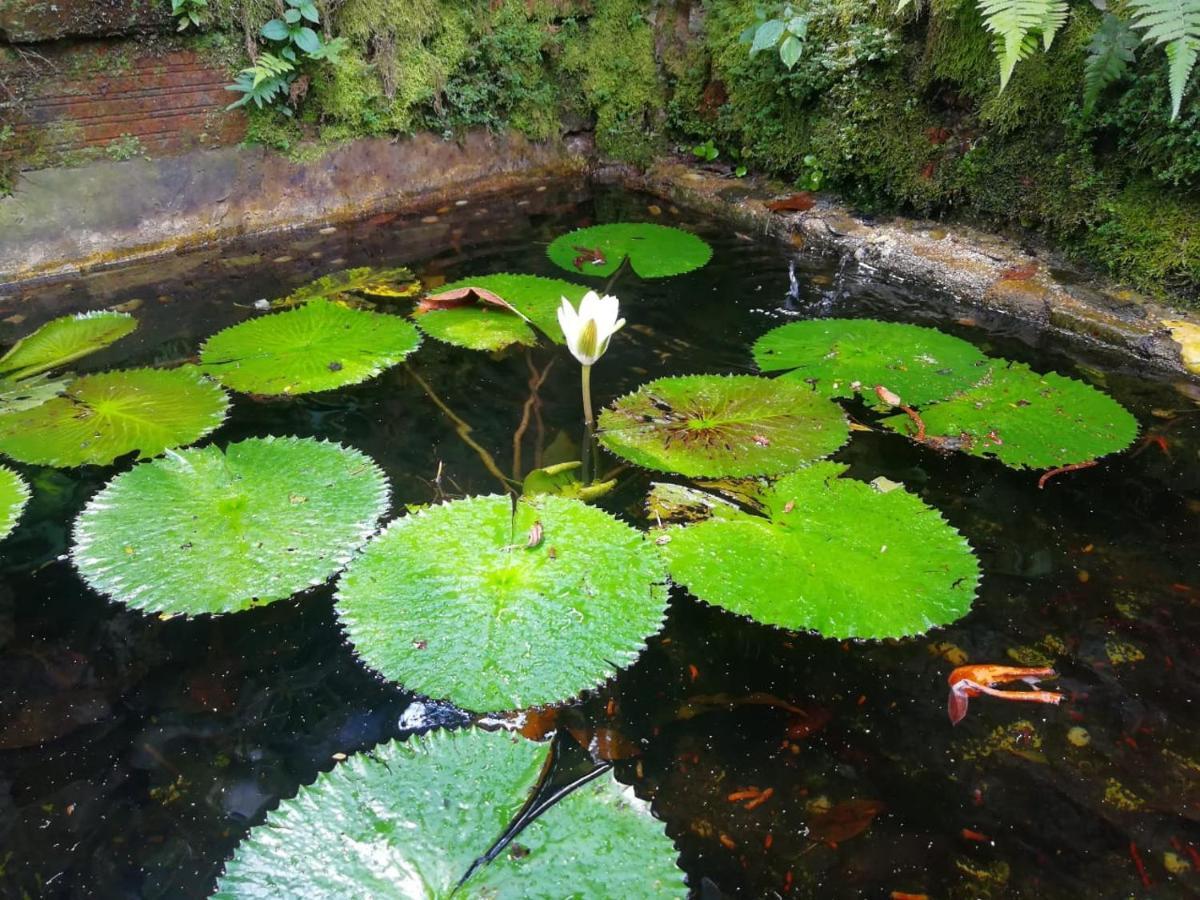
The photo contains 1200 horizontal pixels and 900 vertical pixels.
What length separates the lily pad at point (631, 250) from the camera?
3348 mm

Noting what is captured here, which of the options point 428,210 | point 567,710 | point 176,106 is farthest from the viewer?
point 428,210

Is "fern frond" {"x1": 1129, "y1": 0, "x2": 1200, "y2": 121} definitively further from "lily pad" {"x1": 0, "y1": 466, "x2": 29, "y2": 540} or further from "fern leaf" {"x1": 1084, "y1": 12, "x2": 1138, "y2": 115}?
"lily pad" {"x1": 0, "y1": 466, "x2": 29, "y2": 540}

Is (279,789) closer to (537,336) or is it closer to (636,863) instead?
(636,863)

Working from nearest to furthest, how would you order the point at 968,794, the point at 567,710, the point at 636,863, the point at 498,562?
1. the point at 636,863
2. the point at 968,794
3. the point at 567,710
4. the point at 498,562

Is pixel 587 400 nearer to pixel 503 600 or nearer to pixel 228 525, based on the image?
pixel 503 600

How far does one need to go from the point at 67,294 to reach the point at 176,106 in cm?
110

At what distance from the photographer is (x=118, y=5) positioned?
346 centimetres

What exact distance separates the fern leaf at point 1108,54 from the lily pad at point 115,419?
10.3 ft

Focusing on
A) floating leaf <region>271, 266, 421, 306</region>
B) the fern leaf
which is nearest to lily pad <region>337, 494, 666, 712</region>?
floating leaf <region>271, 266, 421, 306</region>

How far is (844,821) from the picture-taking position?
1333 mm

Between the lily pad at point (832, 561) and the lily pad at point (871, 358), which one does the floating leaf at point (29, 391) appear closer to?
the lily pad at point (832, 561)

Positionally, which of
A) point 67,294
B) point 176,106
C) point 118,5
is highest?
point 118,5

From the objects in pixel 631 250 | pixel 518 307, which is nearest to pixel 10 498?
pixel 518 307

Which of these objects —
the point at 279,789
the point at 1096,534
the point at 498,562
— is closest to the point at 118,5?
the point at 498,562
